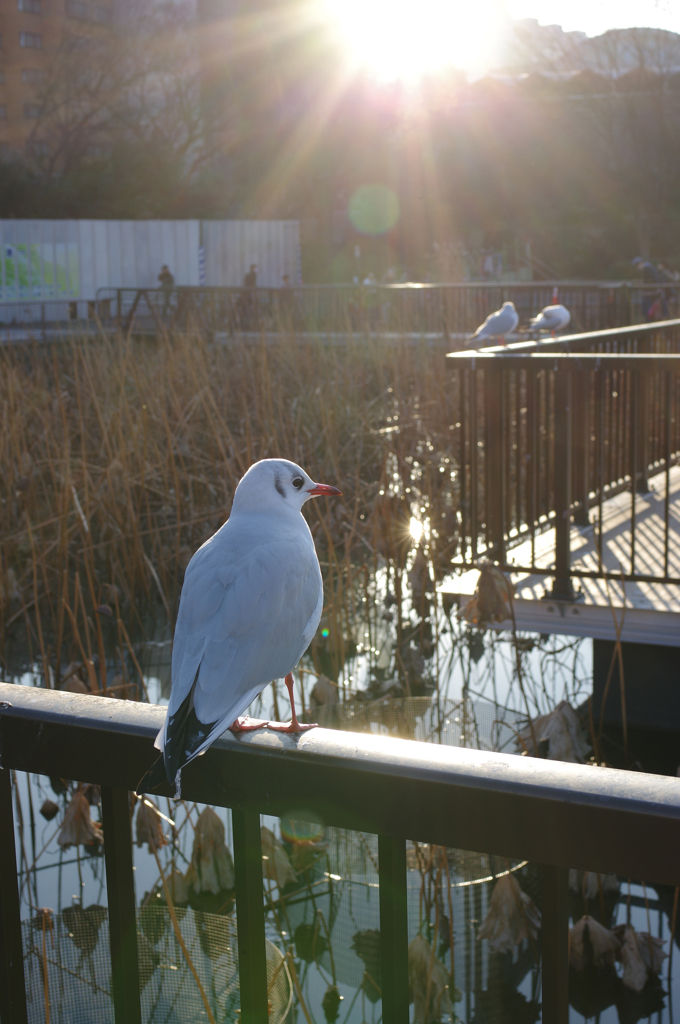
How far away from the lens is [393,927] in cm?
90

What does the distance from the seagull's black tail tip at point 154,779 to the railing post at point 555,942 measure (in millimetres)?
366

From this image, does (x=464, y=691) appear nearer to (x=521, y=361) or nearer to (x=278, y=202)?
(x=521, y=361)

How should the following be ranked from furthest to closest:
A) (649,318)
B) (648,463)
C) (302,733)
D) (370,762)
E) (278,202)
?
(278,202)
(649,318)
(648,463)
(302,733)
(370,762)

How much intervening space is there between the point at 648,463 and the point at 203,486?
8.88 feet

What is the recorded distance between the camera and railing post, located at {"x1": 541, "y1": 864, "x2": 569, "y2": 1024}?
2.69ft

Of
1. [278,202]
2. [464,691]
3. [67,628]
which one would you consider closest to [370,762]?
[464,691]

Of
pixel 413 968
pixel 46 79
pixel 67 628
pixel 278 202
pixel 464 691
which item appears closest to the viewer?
pixel 413 968

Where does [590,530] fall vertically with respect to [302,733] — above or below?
below

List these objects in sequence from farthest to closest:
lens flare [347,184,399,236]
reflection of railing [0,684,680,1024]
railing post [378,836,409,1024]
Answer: lens flare [347,184,399,236] → railing post [378,836,409,1024] → reflection of railing [0,684,680,1024]

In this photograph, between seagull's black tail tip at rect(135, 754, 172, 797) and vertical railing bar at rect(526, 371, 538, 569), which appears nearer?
seagull's black tail tip at rect(135, 754, 172, 797)

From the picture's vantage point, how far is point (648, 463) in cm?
582

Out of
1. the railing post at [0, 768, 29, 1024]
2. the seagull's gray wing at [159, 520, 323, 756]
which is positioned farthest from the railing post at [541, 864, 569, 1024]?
the railing post at [0, 768, 29, 1024]

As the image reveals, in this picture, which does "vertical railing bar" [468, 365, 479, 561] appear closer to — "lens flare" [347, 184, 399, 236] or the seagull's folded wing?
the seagull's folded wing

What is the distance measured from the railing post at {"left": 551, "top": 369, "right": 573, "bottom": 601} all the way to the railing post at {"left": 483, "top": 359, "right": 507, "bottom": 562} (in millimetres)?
306
